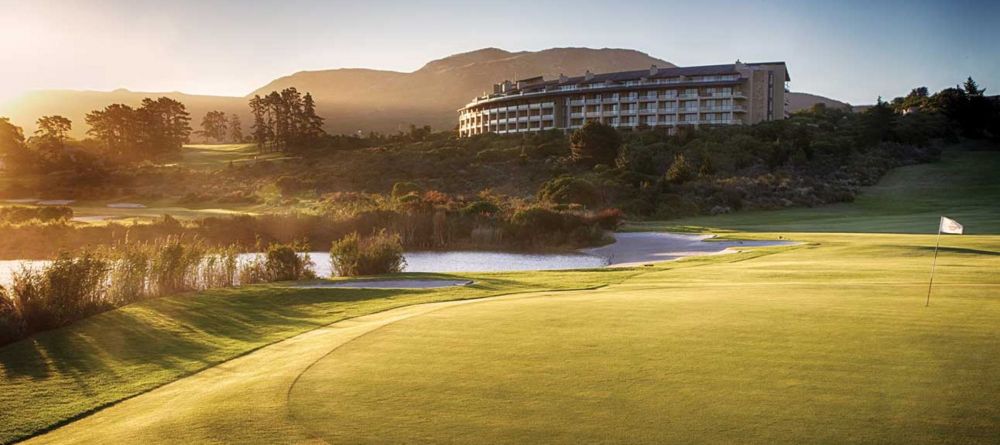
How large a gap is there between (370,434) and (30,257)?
35040mm

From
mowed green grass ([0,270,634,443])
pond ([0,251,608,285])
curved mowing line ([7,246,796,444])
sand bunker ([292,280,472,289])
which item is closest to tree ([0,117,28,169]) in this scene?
pond ([0,251,608,285])

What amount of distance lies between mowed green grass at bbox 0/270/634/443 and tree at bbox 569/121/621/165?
57995mm

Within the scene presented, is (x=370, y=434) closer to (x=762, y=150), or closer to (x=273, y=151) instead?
(x=762, y=150)

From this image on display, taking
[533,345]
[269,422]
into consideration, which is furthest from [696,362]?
[269,422]

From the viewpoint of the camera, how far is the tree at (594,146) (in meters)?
75.6

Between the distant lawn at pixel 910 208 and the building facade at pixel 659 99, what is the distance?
25066mm

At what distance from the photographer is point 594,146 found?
76062mm

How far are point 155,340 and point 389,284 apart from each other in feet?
27.6

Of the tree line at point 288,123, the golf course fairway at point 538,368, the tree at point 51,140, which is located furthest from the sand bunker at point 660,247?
the tree line at point 288,123

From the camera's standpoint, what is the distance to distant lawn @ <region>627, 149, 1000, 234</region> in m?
39.0

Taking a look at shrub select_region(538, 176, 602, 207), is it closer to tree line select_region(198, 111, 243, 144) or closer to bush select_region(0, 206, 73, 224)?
bush select_region(0, 206, 73, 224)

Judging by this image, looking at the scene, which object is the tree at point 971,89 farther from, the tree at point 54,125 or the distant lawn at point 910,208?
the tree at point 54,125

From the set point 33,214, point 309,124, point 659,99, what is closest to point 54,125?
point 309,124

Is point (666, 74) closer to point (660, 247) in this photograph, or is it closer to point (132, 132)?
point (132, 132)
